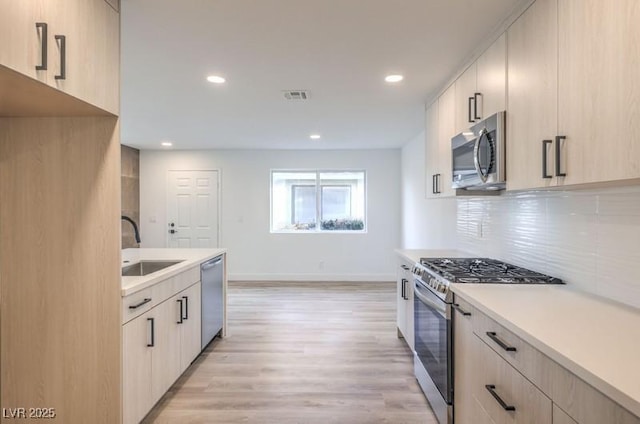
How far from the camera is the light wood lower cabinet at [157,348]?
6.39 ft

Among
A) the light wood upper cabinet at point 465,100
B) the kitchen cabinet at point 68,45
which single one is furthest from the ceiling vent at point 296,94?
the kitchen cabinet at point 68,45

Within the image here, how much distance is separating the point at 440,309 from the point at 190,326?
195 cm

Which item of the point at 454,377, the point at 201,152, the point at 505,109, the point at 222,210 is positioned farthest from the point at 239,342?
the point at 201,152

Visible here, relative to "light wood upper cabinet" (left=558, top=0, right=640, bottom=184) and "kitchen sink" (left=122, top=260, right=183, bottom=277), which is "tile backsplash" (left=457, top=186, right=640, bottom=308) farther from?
"kitchen sink" (left=122, top=260, right=183, bottom=277)

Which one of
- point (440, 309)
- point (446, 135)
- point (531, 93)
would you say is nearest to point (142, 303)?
point (440, 309)

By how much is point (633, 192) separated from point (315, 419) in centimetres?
209

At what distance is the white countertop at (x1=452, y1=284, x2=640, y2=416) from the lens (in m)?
0.90

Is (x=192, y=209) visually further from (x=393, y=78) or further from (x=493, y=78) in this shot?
(x=493, y=78)

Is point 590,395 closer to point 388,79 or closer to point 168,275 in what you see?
point 168,275

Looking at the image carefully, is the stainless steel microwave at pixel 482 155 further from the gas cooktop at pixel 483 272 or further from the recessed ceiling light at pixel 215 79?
the recessed ceiling light at pixel 215 79

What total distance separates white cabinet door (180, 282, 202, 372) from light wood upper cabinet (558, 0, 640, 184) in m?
2.58

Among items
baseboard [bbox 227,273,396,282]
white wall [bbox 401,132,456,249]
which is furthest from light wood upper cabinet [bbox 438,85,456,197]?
baseboard [bbox 227,273,396,282]

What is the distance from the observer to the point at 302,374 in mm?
2893

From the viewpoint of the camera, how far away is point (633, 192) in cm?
154
